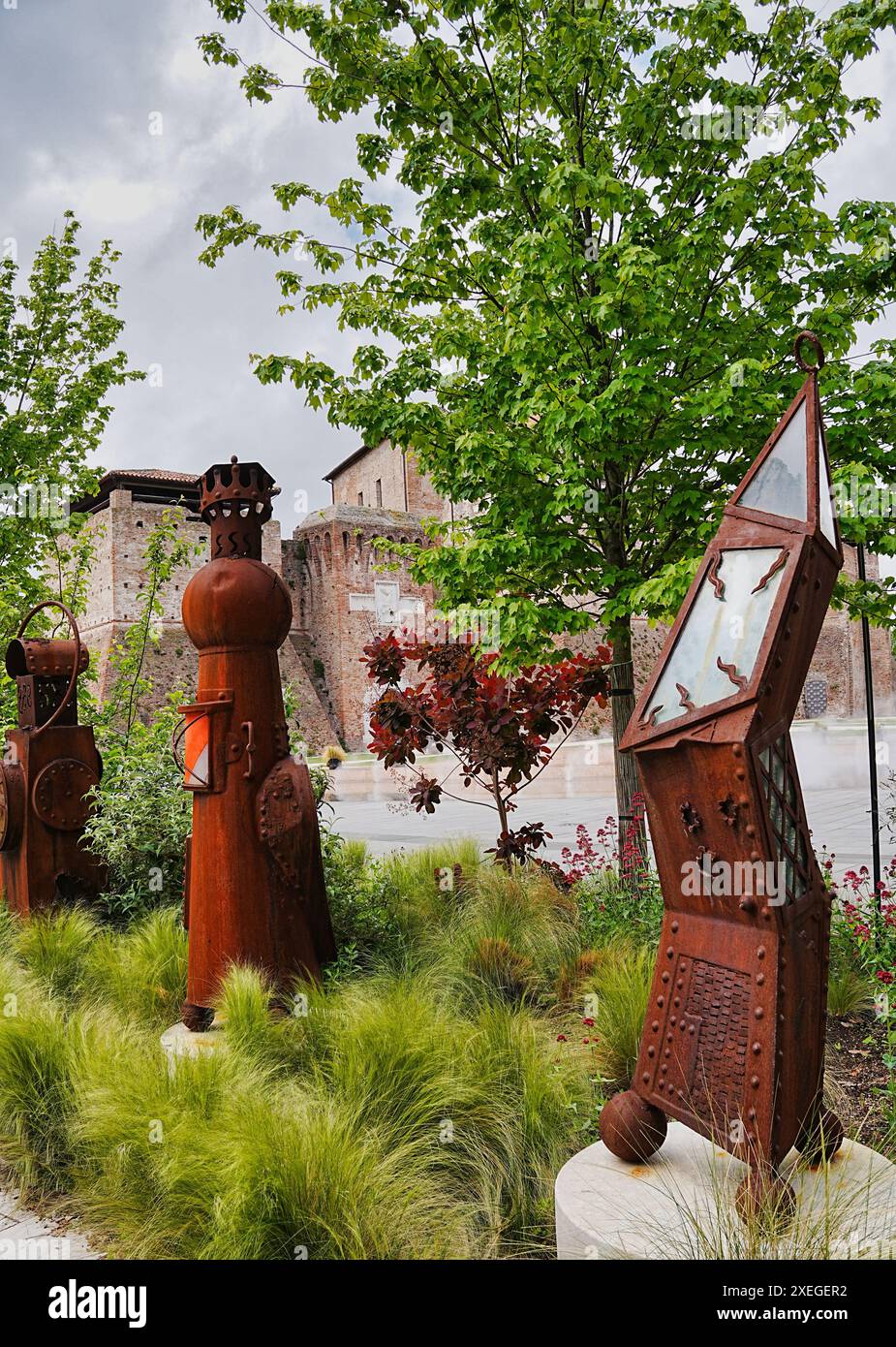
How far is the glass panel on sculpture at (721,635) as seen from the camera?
2.18 m

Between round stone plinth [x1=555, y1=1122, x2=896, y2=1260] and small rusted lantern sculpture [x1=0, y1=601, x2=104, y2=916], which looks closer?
round stone plinth [x1=555, y1=1122, x2=896, y2=1260]

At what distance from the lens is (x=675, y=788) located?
225 centimetres

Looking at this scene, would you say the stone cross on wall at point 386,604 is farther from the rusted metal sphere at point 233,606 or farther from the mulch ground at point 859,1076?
the mulch ground at point 859,1076

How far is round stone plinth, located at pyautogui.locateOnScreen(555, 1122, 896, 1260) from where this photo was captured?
201 cm

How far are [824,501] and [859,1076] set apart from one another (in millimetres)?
2220

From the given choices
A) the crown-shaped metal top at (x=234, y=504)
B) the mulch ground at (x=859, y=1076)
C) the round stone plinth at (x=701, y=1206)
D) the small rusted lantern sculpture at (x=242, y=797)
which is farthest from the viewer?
the crown-shaped metal top at (x=234, y=504)

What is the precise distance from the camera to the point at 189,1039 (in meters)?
3.84

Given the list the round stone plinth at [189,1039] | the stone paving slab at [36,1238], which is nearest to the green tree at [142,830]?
the round stone plinth at [189,1039]

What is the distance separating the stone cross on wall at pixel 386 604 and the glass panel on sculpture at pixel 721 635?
32.7 meters

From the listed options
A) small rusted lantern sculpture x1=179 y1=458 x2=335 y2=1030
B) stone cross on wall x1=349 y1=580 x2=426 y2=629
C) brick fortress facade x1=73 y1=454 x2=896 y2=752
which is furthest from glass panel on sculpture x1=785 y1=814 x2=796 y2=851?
stone cross on wall x1=349 y1=580 x2=426 y2=629

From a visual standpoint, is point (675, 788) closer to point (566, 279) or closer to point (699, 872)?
point (699, 872)

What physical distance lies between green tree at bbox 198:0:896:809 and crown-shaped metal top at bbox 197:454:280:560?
101 centimetres

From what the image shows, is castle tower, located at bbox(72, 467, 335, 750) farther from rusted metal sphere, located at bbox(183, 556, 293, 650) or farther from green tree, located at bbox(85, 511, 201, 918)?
rusted metal sphere, located at bbox(183, 556, 293, 650)

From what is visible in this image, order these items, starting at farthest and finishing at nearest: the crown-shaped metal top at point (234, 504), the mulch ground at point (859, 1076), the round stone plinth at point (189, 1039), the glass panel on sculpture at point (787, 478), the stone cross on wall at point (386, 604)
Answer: the stone cross on wall at point (386, 604), the crown-shaped metal top at point (234, 504), the round stone plinth at point (189, 1039), the mulch ground at point (859, 1076), the glass panel on sculpture at point (787, 478)
